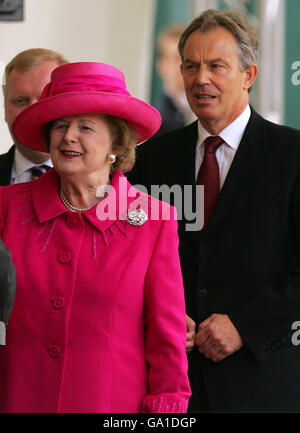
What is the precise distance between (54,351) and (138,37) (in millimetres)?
4703

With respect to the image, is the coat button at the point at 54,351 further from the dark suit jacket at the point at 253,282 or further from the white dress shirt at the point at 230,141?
the white dress shirt at the point at 230,141

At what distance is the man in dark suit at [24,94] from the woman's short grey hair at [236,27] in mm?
603

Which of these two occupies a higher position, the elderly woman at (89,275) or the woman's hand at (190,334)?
the elderly woman at (89,275)

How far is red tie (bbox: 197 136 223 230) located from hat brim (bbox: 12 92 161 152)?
424 mm

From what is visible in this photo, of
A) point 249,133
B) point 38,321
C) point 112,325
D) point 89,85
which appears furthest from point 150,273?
point 249,133

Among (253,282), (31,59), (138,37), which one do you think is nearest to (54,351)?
(253,282)

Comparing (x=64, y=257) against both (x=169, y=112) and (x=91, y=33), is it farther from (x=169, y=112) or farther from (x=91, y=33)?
(x=169, y=112)

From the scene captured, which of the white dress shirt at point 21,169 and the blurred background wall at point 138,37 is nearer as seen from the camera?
the white dress shirt at point 21,169

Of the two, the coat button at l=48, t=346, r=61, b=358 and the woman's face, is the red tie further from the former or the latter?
the coat button at l=48, t=346, r=61, b=358

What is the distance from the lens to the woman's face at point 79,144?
201cm

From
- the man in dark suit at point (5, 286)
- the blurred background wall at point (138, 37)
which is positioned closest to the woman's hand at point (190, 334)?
the man in dark suit at point (5, 286)

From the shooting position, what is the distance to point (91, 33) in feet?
17.9

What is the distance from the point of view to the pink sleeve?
1938 mm

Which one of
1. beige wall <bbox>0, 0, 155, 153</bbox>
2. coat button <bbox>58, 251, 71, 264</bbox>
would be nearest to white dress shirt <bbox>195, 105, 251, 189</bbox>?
coat button <bbox>58, 251, 71, 264</bbox>
